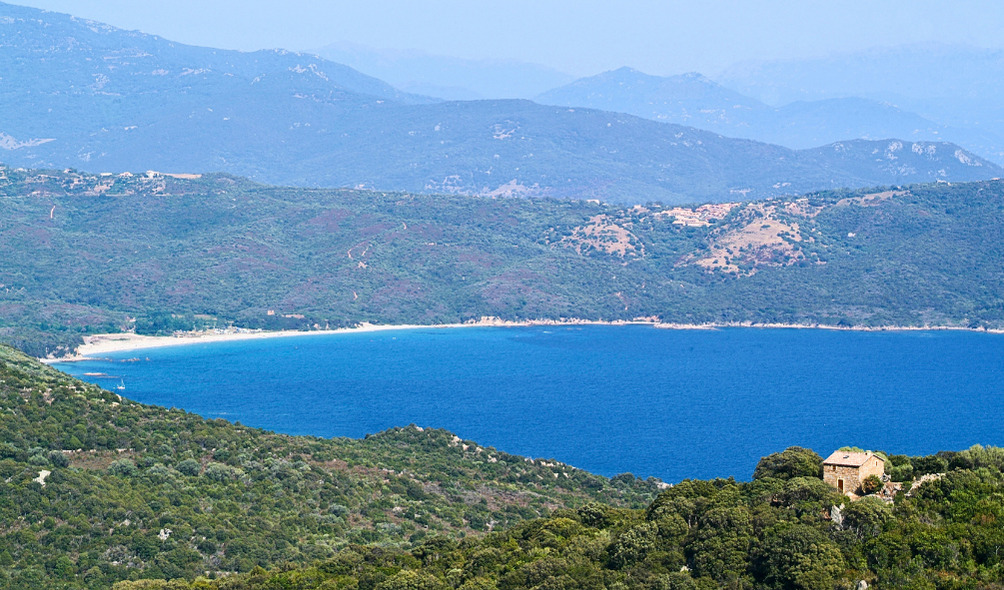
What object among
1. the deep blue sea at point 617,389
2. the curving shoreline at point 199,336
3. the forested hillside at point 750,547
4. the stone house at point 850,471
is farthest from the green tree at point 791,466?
the curving shoreline at point 199,336

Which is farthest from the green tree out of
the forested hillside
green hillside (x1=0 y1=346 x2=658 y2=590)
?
green hillside (x1=0 y1=346 x2=658 y2=590)

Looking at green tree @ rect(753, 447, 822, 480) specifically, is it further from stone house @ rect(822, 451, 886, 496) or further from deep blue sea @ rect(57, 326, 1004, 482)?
deep blue sea @ rect(57, 326, 1004, 482)

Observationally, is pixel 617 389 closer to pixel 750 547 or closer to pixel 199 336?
pixel 199 336

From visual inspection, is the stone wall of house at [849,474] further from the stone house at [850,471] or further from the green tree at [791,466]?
the green tree at [791,466]

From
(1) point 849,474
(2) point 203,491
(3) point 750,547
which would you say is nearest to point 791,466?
(1) point 849,474

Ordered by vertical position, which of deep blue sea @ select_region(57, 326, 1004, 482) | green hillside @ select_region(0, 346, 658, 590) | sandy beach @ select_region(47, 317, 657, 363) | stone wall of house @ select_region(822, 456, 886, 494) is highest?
stone wall of house @ select_region(822, 456, 886, 494)

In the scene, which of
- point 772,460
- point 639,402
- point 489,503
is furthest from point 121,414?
point 639,402

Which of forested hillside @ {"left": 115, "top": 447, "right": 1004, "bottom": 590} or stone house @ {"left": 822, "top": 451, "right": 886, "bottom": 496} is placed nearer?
forested hillside @ {"left": 115, "top": 447, "right": 1004, "bottom": 590}
